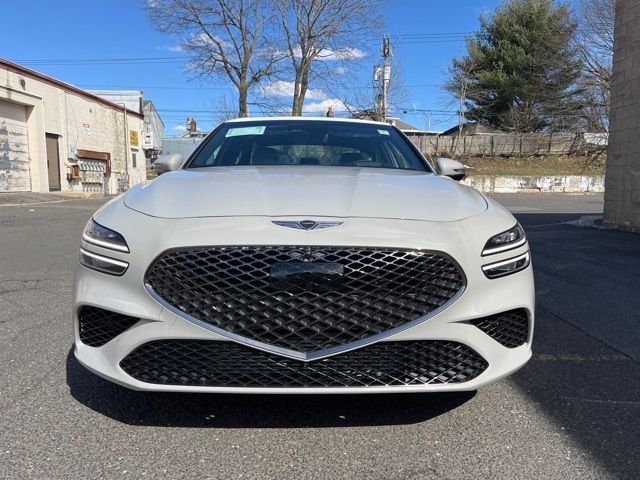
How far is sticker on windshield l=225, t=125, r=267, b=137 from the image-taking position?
4129mm

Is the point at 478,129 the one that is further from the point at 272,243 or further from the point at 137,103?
the point at 272,243

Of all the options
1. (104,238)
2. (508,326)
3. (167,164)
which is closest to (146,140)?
(167,164)

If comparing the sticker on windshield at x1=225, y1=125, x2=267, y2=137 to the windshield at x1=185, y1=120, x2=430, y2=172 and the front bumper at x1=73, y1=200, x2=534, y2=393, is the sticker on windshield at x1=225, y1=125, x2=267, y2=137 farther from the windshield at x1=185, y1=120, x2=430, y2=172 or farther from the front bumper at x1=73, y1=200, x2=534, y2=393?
the front bumper at x1=73, y1=200, x2=534, y2=393

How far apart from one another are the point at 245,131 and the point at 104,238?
202 cm

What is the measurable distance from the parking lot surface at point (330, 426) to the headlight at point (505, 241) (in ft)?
2.73

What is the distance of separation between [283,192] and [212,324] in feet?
2.43

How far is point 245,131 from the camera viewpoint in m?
4.16

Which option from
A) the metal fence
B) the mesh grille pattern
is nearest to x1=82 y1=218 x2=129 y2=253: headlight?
the mesh grille pattern

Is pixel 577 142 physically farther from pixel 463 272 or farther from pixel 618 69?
pixel 463 272

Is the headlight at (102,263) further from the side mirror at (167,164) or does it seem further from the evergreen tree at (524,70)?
the evergreen tree at (524,70)

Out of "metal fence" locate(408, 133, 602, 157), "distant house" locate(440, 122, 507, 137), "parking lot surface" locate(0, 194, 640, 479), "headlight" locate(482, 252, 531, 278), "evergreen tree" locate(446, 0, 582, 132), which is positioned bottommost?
"parking lot surface" locate(0, 194, 640, 479)

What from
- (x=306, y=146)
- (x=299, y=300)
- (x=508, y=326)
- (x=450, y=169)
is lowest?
(x=508, y=326)

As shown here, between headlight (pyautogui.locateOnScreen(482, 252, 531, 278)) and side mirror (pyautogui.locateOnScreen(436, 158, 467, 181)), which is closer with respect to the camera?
headlight (pyautogui.locateOnScreen(482, 252, 531, 278))

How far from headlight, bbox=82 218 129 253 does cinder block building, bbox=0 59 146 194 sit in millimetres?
19146
